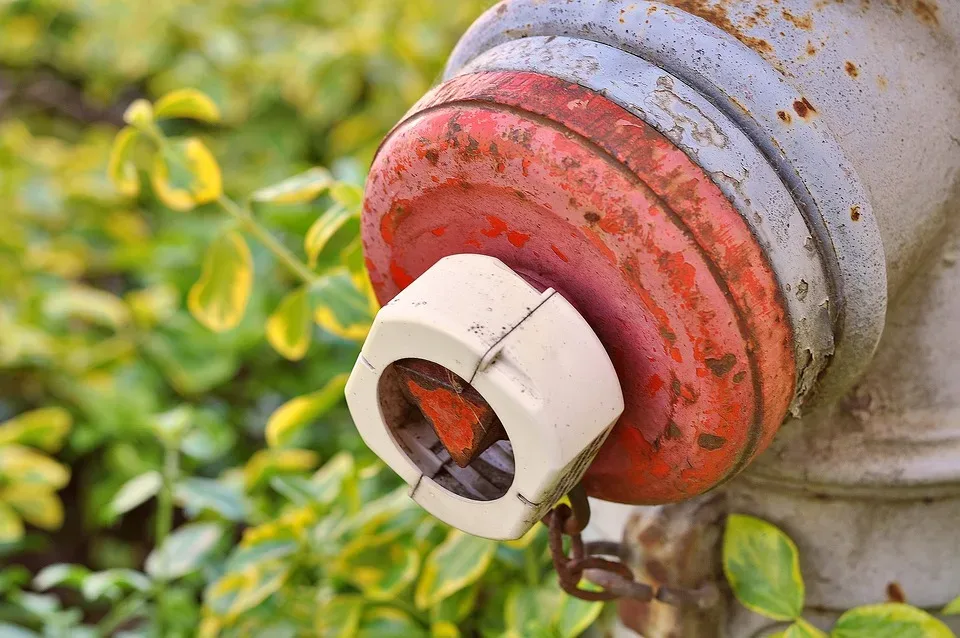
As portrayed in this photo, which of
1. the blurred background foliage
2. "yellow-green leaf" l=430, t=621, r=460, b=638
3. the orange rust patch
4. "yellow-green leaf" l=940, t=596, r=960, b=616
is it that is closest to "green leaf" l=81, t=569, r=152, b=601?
the blurred background foliage

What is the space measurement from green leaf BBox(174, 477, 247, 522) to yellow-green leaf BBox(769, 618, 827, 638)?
0.68m

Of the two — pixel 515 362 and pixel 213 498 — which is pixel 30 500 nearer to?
pixel 213 498

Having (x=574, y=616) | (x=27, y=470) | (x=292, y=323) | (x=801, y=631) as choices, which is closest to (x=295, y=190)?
(x=292, y=323)

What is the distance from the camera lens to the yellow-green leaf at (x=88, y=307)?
5.00ft

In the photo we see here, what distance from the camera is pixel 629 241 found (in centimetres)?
50

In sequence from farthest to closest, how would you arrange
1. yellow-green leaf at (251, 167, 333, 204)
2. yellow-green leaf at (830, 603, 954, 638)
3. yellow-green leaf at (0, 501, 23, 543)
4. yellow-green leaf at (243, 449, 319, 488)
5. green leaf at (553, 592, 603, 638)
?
1. yellow-green leaf at (0, 501, 23, 543)
2. yellow-green leaf at (243, 449, 319, 488)
3. yellow-green leaf at (251, 167, 333, 204)
4. green leaf at (553, 592, 603, 638)
5. yellow-green leaf at (830, 603, 954, 638)

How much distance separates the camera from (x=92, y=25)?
2162 mm

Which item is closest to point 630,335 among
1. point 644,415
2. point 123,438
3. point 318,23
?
point 644,415

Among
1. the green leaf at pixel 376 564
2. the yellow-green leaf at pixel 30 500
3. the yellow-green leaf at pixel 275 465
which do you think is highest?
the green leaf at pixel 376 564

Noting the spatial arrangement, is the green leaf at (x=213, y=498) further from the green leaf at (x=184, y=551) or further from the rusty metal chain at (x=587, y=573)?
the rusty metal chain at (x=587, y=573)

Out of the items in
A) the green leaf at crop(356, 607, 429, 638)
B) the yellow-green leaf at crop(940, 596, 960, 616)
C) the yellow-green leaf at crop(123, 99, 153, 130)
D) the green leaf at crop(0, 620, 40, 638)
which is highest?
the yellow-green leaf at crop(940, 596, 960, 616)

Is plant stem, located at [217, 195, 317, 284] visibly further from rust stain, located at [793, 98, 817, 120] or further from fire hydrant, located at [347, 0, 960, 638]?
rust stain, located at [793, 98, 817, 120]

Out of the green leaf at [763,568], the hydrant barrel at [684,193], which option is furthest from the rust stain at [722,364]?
the green leaf at [763,568]

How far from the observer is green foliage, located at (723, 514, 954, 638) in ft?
2.16
